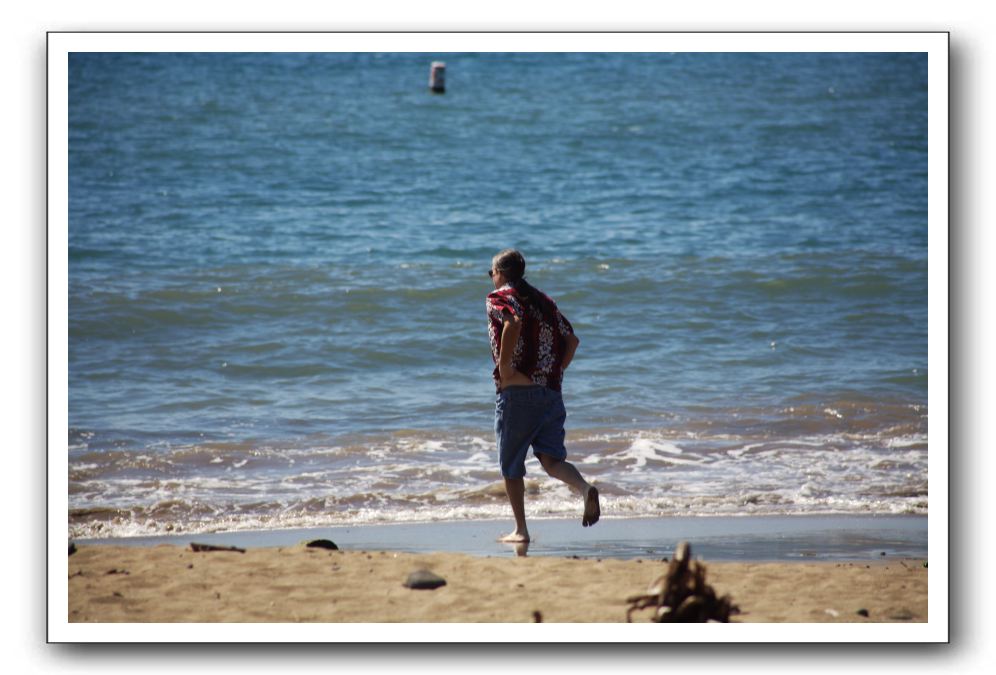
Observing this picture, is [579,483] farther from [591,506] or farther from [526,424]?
[526,424]

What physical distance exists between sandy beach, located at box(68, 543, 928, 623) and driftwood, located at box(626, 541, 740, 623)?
0.14 metres

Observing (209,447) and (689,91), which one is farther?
(689,91)

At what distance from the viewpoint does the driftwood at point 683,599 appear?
384 cm

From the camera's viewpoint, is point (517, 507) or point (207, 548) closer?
point (207, 548)

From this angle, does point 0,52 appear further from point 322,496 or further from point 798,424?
point 798,424

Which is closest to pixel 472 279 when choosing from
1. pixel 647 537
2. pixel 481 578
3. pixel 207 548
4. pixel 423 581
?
pixel 647 537

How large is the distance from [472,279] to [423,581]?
7.42 meters

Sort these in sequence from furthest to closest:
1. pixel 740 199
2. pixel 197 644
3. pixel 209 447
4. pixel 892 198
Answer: pixel 740 199 → pixel 892 198 → pixel 209 447 → pixel 197 644

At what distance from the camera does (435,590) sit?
4.29 m

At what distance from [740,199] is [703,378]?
626 centimetres

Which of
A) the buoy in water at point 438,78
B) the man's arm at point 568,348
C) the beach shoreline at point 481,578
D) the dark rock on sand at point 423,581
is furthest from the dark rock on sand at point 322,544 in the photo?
the buoy in water at point 438,78

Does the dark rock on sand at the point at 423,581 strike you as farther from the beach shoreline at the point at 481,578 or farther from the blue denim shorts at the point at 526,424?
the blue denim shorts at the point at 526,424
